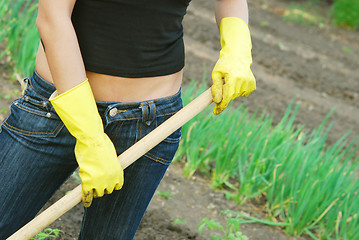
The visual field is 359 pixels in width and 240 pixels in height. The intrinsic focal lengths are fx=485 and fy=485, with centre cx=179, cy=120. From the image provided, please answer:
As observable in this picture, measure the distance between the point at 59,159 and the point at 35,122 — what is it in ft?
0.38

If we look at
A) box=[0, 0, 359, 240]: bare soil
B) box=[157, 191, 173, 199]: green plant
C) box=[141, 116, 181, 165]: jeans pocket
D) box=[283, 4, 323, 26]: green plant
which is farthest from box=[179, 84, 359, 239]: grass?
box=[283, 4, 323, 26]: green plant

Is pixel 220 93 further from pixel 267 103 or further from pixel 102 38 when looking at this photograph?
pixel 267 103

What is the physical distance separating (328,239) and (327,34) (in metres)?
6.10

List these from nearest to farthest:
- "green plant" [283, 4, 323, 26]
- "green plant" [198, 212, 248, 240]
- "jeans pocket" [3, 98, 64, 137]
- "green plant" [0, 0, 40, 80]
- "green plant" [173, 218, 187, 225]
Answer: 1. "jeans pocket" [3, 98, 64, 137]
2. "green plant" [198, 212, 248, 240]
3. "green plant" [173, 218, 187, 225]
4. "green plant" [0, 0, 40, 80]
5. "green plant" [283, 4, 323, 26]

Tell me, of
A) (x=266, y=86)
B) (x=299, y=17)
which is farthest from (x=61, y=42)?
(x=299, y=17)

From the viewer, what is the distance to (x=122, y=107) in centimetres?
124

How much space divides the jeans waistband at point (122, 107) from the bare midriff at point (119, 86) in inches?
0.6

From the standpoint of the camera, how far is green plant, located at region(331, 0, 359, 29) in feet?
28.4

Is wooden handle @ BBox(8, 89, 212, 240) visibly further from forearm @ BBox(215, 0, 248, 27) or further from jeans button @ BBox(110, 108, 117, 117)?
forearm @ BBox(215, 0, 248, 27)

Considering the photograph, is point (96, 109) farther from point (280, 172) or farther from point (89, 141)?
point (280, 172)

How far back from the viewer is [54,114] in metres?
1.21

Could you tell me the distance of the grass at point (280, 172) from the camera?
2.34m

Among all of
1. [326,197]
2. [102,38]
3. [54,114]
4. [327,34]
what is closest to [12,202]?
[54,114]

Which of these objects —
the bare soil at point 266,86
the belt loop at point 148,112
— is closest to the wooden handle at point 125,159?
the belt loop at point 148,112
